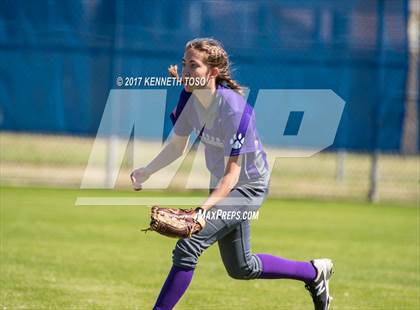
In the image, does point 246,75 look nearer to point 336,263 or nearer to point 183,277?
point 336,263

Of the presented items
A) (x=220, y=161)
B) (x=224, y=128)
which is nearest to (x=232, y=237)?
(x=220, y=161)

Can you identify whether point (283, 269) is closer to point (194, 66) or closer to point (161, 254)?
point (194, 66)

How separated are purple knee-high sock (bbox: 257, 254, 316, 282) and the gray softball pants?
2.8 inches

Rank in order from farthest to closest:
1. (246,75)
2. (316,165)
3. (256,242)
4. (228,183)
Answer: (316,165) < (246,75) < (256,242) < (228,183)

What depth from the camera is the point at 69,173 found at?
14.3 m

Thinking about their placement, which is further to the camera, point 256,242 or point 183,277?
point 256,242

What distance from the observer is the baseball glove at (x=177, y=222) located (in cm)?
493

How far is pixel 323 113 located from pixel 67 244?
215 inches

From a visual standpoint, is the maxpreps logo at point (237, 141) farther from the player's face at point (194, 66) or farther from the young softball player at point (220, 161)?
the player's face at point (194, 66)

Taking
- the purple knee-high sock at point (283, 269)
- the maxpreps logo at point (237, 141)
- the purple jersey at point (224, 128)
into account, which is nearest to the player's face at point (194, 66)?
the purple jersey at point (224, 128)

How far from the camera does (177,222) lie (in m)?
4.92

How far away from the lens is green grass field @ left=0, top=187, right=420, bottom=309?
22.0ft

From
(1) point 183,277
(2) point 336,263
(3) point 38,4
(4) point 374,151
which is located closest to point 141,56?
(3) point 38,4

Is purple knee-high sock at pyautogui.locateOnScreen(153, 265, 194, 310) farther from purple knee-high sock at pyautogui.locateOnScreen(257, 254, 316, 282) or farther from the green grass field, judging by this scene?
the green grass field
